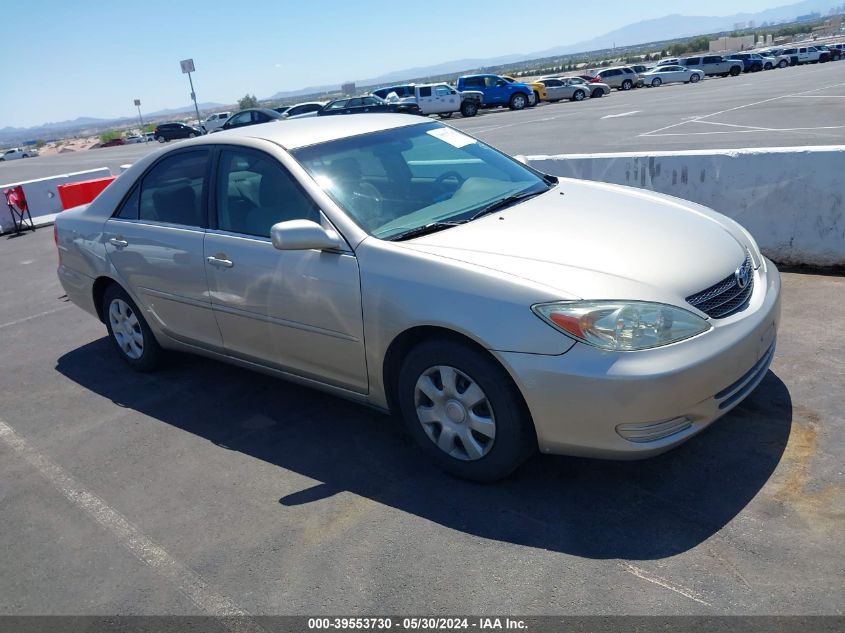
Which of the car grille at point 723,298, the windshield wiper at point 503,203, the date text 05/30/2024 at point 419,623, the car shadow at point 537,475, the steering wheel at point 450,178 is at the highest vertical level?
the steering wheel at point 450,178

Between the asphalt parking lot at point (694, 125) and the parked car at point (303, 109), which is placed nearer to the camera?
the asphalt parking lot at point (694, 125)

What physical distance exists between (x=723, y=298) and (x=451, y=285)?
1225 mm

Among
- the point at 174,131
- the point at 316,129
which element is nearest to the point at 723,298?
the point at 316,129

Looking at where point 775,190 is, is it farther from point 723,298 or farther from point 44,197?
point 44,197

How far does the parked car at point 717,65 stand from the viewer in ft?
165

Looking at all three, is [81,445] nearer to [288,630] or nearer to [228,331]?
[228,331]

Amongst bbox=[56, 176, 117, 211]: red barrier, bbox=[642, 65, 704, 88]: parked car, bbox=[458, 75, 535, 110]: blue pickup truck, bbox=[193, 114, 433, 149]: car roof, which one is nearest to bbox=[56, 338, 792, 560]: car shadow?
bbox=[193, 114, 433, 149]: car roof

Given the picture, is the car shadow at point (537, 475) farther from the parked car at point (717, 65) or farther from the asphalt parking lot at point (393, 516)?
the parked car at point (717, 65)

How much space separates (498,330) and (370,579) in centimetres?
113

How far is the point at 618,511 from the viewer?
321 centimetres

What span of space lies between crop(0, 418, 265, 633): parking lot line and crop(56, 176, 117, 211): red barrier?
8.69m

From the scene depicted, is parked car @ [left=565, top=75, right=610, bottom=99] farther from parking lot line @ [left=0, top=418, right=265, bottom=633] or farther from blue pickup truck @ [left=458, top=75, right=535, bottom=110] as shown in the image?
parking lot line @ [left=0, top=418, right=265, bottom=633]

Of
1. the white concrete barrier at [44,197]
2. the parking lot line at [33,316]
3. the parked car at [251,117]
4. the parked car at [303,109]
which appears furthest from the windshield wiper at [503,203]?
the parked car at [303,109]

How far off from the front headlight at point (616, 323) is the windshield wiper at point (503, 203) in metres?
1.01
